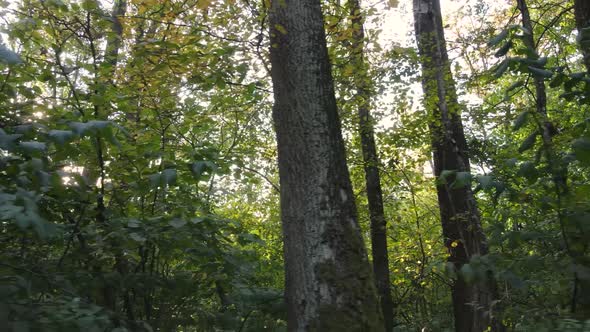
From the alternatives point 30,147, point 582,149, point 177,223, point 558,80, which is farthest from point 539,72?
point 30,147

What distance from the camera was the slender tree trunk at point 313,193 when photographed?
328cm

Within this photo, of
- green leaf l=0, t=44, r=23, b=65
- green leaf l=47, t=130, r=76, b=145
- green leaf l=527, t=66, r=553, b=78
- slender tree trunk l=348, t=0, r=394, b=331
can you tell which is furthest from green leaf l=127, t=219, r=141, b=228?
slender tree trunk l=348, t=0, r=394, b=331

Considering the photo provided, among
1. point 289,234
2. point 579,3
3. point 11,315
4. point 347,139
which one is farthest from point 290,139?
point 347,139

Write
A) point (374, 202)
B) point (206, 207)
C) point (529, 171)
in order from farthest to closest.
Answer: point (374, 202) → point (206, 207) → point (529, 171)

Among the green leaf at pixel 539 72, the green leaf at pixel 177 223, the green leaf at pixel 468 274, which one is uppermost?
the green leaf at pixel 539 72

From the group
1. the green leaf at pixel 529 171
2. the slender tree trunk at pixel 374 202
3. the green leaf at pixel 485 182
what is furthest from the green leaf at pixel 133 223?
the slender tree trunk at pixel 374 202

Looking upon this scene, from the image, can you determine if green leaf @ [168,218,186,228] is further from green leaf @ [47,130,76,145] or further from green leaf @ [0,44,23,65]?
green leaf @ [0,44,23,65]

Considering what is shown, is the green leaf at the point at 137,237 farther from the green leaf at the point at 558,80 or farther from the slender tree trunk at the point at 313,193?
the green leaf at the point at 558,80

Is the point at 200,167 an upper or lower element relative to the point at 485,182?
upper

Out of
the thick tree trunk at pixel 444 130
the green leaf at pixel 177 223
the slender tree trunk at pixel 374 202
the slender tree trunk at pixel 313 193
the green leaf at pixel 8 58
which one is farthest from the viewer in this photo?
the slender tree trunk at pixel 374 202

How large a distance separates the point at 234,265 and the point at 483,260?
1639mm

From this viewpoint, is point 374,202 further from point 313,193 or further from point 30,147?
point 30,147

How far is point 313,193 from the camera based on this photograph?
11.5ft

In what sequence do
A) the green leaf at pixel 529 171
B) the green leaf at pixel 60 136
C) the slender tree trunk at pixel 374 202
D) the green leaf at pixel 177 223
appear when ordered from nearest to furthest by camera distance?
Result: the green leaf at pixel 60 136, the green leaf at pixel 529 171, the green leaf at pixel 177 223, the slender tree trunk at pixel 374 202
